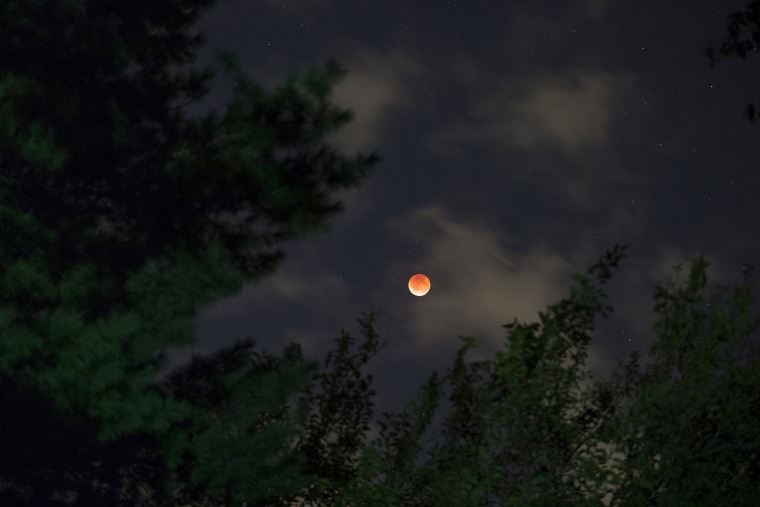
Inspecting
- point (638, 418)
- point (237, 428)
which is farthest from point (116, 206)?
point (638, 418)

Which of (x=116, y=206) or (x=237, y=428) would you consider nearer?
(x=237, y=428)

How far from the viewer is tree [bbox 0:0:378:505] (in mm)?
12891

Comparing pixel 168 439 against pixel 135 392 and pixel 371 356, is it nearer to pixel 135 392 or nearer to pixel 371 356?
pixel 135 392

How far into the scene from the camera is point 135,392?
41.6 feet

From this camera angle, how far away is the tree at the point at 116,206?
1289 cm

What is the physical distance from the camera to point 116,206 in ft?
50.0

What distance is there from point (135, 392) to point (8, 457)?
269cm

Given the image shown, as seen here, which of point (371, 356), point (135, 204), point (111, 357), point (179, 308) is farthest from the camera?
point (371, 356)

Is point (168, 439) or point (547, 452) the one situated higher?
point (168, 439)

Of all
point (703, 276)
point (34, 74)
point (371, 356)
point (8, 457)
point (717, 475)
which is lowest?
point (717, 475)

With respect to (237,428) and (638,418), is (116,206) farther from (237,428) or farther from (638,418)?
(638,418)

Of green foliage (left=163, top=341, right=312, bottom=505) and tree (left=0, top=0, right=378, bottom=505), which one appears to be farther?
green foliage (left=163, top=341, right=312, bottom=505)

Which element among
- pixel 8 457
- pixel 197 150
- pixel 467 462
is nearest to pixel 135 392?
pixel 8 457

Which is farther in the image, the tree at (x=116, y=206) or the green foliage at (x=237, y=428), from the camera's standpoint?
the green foliage at (x=237, y=428)
